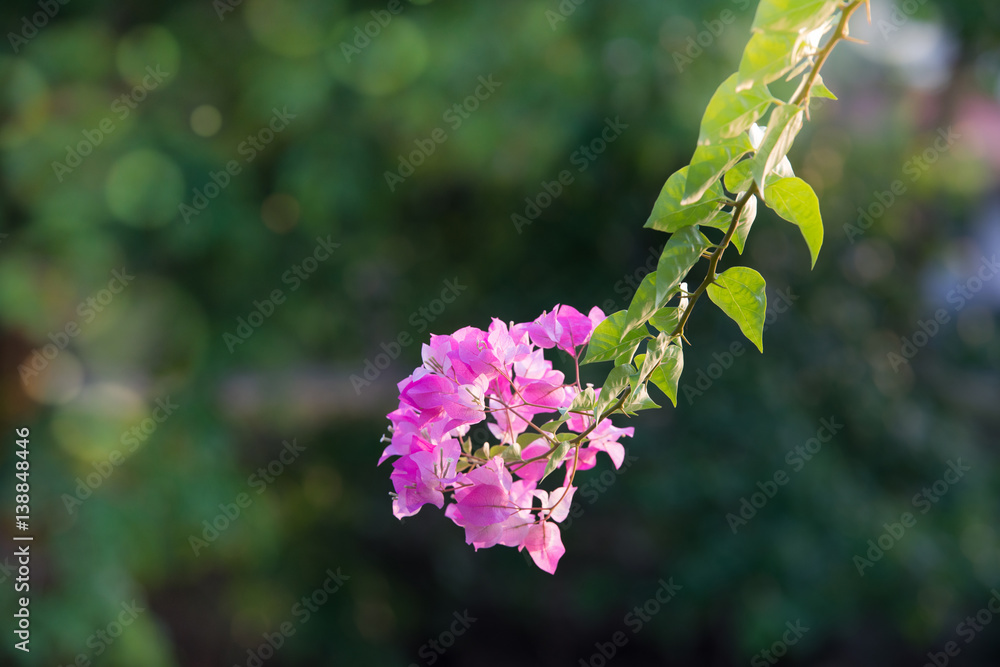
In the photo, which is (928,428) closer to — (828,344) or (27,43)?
(828,344)

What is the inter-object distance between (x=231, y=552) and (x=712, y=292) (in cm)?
249

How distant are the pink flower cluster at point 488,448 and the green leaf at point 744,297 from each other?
92mm

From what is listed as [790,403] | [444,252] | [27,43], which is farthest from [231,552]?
[790,403]

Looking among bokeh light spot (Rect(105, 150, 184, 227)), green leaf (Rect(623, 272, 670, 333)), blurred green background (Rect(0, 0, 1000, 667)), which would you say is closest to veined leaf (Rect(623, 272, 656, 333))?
green leaf (Rect(623, 272, 670, 333))

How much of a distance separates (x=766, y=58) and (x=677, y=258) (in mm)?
109

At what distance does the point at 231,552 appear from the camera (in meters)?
2.67

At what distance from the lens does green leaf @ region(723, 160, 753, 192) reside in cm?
47

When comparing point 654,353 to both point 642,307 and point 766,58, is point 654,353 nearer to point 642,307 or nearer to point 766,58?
point 642,307

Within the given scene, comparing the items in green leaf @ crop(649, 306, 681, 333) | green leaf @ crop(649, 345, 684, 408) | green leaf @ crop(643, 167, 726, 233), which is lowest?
green leaf @ crop(649, 345, 684, 408)

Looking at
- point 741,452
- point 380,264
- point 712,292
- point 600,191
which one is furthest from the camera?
point 380,264

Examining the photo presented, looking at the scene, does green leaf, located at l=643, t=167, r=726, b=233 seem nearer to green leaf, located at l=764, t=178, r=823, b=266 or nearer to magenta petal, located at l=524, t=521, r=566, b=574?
green leaf, located at l=764, t=178, r=823, b=266

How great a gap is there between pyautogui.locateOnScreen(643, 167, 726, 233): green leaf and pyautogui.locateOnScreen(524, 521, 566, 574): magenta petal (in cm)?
20

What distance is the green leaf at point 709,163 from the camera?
0.41 meters

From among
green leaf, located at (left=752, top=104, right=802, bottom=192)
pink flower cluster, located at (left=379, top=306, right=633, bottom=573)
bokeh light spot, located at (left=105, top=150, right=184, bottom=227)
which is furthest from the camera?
bokeh light spot, located at (left=105, top=150, right=184, bottom=227)
